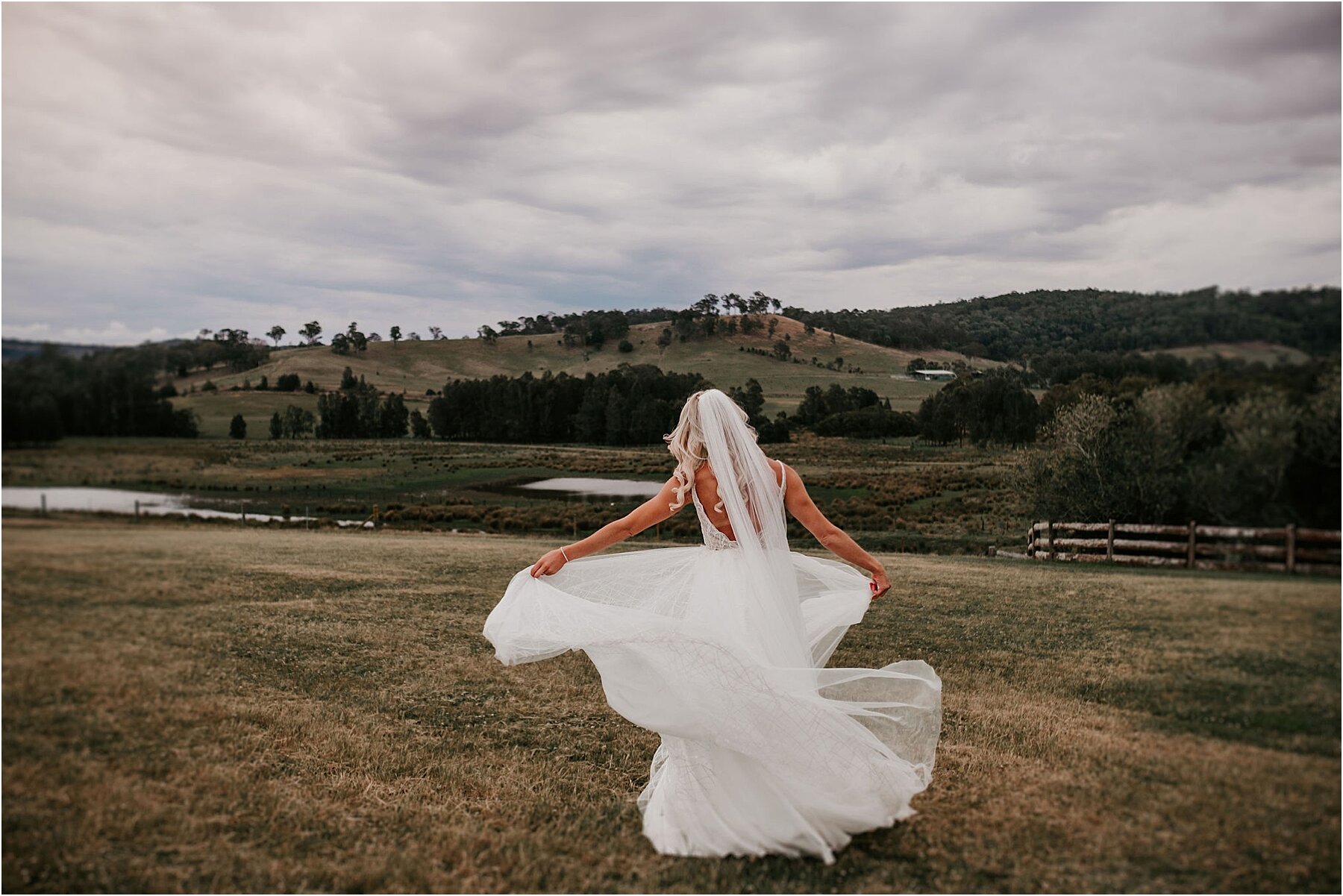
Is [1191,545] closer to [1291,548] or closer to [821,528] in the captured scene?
[1291,548]

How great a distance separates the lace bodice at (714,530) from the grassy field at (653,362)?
9.92m

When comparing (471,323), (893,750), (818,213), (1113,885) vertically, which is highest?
(818,213)

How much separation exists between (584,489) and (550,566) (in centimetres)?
1187

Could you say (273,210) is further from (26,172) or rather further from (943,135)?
(943,135)

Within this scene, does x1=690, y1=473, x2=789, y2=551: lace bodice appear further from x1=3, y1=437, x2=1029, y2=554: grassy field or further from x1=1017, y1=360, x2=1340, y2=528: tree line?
x1=3, y1=437, x2=1029, y2=554: grassy field

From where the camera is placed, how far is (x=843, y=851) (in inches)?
161

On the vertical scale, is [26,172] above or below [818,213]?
below

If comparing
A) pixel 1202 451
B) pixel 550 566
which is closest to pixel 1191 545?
pixel 1202 451

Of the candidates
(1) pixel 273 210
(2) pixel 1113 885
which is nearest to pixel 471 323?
(1) pixel 273 210

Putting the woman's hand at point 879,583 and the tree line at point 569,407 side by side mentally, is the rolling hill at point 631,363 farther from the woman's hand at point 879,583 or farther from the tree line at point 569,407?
the woman's hand at point 879,583

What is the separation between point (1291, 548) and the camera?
5305 millimetres

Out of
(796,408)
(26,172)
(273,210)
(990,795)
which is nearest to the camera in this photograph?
(990,795)

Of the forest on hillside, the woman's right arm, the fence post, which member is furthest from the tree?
the fence post

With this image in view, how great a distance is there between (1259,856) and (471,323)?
1340 cm
